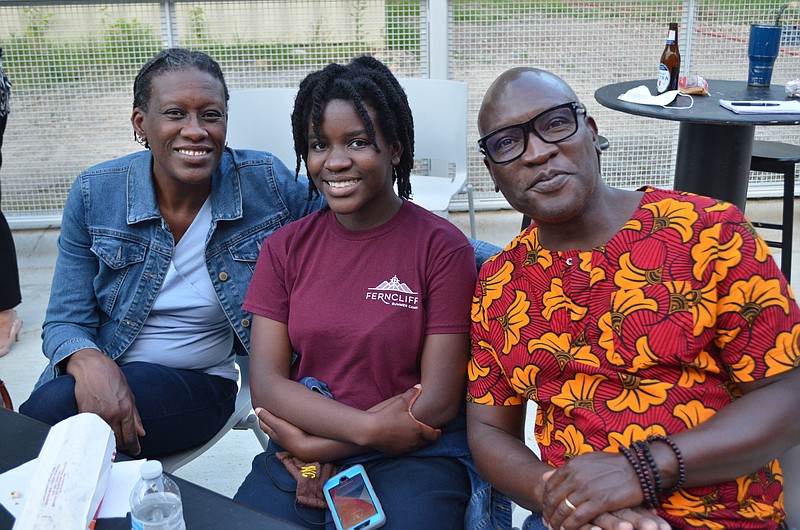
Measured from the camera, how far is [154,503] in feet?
4.78

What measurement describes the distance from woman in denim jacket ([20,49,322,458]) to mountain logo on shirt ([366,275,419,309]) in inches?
21.0

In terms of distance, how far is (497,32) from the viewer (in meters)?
5.17

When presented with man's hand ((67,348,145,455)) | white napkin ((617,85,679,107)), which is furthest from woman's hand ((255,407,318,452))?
white napkin ((617,85,679,107))

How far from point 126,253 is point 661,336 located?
4.80 ft

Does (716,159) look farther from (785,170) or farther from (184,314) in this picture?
(184,314)

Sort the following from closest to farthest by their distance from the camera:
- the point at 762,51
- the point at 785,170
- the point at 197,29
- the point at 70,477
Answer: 1. the point at 70,477
2. the point at 785,170
3. the point at 762,51
4. the point at 197,29

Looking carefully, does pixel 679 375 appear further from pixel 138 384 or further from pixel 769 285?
pixel 138 384

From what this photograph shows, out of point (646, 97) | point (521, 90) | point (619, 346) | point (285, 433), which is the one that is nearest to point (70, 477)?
point (285, 433)

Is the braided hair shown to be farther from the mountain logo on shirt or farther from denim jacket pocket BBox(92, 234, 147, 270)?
denim jacket pocket BBox(92, 234, 147, 270)

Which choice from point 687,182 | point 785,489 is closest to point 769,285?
point 785,489

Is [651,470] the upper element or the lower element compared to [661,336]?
lower

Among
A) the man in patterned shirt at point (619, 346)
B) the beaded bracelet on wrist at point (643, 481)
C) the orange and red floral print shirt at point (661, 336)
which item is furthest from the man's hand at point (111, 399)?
the beaded bracelet on wrist at point (643, 481)

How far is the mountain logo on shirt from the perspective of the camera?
1.96 metres

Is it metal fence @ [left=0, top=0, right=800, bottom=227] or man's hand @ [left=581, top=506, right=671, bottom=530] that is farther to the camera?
metal fence @ [left=0, top=0, right=800, bottom=227]
